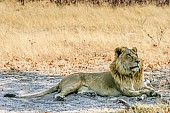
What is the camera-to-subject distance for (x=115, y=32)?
734 inches

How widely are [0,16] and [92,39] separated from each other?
16.6ft

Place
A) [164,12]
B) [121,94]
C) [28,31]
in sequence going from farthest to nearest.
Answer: [164,12] → [28,31] → [121,94]

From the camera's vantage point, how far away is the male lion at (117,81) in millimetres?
8992

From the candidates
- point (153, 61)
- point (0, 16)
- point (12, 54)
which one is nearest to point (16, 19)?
point (0, 16)

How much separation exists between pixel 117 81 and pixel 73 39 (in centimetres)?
783

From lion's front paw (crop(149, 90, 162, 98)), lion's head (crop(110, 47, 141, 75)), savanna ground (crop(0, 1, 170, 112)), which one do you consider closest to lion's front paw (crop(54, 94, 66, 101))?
savanna ground (crop(0, 1, 170, 112))

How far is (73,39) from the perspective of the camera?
1688 centimetres

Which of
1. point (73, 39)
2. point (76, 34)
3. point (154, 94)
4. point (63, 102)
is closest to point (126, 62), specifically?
point (154, 94)

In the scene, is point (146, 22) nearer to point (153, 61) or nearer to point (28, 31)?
point (28, 31)

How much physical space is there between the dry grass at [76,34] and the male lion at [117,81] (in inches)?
132

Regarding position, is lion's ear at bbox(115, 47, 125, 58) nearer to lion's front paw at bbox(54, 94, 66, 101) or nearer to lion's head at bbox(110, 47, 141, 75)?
lion's head at bbox(110, 47, 141, 75)

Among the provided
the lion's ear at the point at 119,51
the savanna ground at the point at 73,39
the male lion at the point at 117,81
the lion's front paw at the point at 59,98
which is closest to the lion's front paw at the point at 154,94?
the male lion at the point at 117,81

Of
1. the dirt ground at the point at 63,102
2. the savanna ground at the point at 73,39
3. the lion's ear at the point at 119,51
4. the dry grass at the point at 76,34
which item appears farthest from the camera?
the dry grass at the point at 76,34

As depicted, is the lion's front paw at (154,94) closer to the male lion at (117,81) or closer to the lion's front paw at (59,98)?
the male lion at (117,81)
